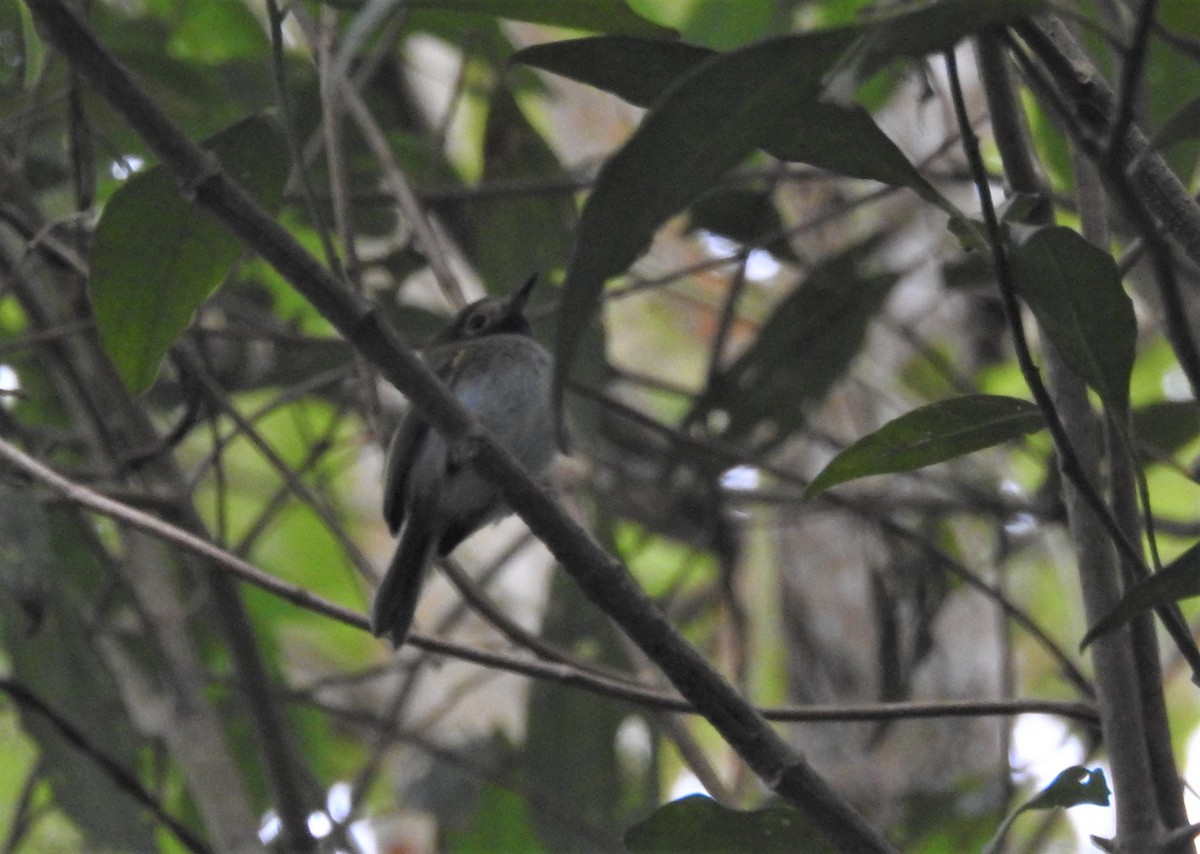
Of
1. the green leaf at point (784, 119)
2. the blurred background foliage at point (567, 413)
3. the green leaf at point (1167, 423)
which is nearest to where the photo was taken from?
the green leaf at point (784, 119)

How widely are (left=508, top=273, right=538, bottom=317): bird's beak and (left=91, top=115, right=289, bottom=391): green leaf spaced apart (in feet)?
5.91

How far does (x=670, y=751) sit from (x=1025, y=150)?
233 inches

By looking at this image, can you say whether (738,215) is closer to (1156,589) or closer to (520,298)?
(520,298)

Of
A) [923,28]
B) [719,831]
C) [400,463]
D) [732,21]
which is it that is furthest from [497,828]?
[923,28]

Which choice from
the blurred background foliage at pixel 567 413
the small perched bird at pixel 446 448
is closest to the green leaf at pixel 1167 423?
the blurred background foliage at pixel 567 413

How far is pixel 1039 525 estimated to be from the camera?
173 inches

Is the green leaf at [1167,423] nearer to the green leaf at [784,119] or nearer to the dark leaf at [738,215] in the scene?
the dark leaf at [738,215]

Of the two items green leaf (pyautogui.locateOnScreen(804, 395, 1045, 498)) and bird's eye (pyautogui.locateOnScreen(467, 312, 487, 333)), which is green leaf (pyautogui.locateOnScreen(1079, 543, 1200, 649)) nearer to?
green leaf (pyautogui.locateOnScreen(804, 395, 1045, 498))

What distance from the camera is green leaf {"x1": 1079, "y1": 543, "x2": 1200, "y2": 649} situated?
4.36 ft

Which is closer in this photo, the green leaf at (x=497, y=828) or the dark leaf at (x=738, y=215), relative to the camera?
the dark leaf at (x=738, y=215)

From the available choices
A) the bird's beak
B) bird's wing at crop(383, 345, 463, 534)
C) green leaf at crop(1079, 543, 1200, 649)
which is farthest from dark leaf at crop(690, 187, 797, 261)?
green leaf at crop(1079, 543, 1200, 649)

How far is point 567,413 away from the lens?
3.57m

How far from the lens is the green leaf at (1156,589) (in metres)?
1.33

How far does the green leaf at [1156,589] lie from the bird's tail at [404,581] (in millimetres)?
1384
